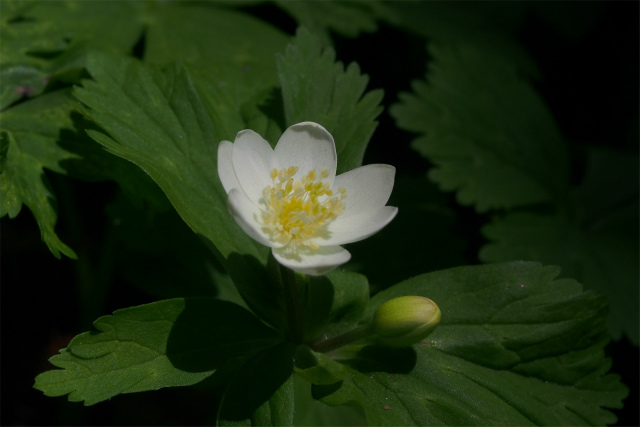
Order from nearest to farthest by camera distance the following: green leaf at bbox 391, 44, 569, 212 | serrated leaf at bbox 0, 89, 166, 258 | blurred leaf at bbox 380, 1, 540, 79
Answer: serrated leaf at bbox 0, 89, 166, 258
green leaf at bbox 391, 44, 569, 212
blurred leaf at bbox 380, 1, 540, 79

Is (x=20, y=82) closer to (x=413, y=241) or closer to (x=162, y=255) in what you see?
(x=162, y=255)

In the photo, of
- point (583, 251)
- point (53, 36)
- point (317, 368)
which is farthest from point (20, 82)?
point (583, 251)

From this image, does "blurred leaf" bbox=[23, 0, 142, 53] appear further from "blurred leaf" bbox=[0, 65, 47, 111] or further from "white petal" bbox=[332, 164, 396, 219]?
"white petal" bbox=[332, 164, 396, 219]

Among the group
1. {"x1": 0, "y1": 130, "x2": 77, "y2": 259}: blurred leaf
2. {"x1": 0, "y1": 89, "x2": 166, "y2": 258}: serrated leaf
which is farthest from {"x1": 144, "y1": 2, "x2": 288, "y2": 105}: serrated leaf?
{"x1": 0, "y1": 130, "x2": 77, "y2": 259}: blurred leaf

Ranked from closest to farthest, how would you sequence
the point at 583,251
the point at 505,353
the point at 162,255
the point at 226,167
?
the point at 226,167 → the point at 505,353 → the point at 162,255 → the point at 583,251

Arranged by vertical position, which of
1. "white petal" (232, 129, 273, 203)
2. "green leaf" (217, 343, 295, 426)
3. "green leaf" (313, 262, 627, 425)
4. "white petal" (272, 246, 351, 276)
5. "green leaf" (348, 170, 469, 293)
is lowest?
"green leaf" (348, 170, 469, 293)

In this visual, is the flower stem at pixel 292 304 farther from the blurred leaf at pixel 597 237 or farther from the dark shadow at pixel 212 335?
the blurred leaf at pixel 597 237

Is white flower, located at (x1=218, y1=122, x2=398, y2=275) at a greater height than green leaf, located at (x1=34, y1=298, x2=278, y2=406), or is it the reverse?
white flower, located at (x1=218, y1=122, x2=398, y2=275)

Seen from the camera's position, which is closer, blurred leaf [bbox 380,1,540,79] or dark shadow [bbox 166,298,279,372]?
dark shadow [bbox 166,298,279,372]
